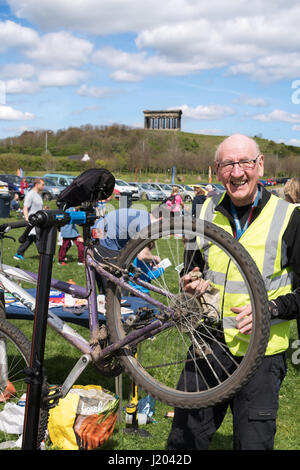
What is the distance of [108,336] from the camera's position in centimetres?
238

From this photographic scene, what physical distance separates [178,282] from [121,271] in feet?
1.08

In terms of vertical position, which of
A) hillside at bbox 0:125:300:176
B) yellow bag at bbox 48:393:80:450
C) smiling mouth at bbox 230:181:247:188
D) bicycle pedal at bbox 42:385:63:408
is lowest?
yellow bag at bbox 48:393:80:450

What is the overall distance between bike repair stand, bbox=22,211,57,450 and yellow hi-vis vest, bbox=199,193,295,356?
82 cm

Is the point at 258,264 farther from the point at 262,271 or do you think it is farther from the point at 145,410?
the point at 145,410

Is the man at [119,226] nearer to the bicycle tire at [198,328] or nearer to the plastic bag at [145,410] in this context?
the plastic bag at [145,410]

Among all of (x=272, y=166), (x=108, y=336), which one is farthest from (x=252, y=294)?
(x=272, y=166)

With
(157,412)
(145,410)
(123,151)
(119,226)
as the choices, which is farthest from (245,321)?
(123,151)

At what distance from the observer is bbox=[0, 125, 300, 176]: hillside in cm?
6700

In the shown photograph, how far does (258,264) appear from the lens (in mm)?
2215

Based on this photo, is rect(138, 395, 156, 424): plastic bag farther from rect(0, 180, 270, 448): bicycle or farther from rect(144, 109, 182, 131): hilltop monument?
rect(144, 109, 182, 131): hilltop monument

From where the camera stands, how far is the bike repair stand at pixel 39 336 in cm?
205

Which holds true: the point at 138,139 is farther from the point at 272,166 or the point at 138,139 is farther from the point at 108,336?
the point at 108,336

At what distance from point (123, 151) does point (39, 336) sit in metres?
89.1

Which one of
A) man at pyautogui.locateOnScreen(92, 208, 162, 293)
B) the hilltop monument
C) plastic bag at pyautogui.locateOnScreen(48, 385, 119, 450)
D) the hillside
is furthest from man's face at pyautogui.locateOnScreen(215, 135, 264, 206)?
the hilltop monument
